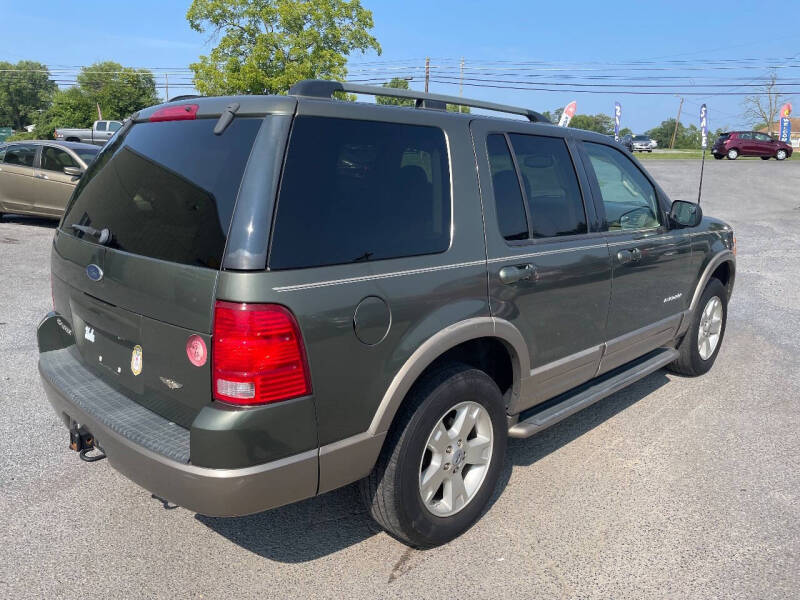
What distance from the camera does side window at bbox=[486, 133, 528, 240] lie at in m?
3.19

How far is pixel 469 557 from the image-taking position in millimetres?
2939

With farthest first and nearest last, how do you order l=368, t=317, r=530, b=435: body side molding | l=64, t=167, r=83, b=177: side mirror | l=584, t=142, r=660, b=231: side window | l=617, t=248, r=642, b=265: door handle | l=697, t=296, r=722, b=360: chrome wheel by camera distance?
l=64, t=167, r=83, b=177: side mirror
l=697, t=296, r=722, b=360: chrome wheel
l=584, t=142, r=660, b=231: side window
l=617, t=248, r=642, b=265: door handle
l=368, t=317, r=530, b=435: body side molding

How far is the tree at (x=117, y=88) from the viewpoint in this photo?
70875 mm

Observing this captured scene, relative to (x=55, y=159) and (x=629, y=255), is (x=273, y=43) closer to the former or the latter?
(x=55, y=159)

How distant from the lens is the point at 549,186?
3.59 meters

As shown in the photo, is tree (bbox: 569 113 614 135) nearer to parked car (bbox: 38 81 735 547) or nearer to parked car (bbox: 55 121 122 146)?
parked car (bbox: 55 121 122 146)

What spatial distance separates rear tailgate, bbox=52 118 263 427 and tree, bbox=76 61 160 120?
72725 millimetres

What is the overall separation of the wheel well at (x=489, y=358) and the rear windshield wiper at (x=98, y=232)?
158 cm

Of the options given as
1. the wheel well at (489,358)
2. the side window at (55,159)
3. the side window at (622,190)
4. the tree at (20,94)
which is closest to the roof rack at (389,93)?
the side window at (622,190)

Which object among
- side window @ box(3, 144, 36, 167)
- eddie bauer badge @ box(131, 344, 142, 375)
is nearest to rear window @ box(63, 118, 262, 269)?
eddie bauer badge @ box(131, 344, 142, 375)

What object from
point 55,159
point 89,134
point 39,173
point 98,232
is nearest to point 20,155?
point 39,173

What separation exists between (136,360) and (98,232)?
655mm

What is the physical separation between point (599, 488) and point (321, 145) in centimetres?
240

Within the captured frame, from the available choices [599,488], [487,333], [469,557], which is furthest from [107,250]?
[599,488]
